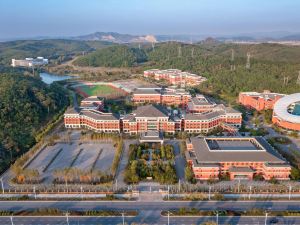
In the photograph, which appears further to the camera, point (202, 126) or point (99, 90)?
point (99, 90)

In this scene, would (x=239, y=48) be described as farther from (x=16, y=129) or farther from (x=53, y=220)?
(x=53, y=220)

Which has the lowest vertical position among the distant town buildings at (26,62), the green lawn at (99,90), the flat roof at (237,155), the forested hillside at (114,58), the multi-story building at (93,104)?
the green lawn at (99,90)

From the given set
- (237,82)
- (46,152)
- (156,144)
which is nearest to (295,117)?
(156,144)

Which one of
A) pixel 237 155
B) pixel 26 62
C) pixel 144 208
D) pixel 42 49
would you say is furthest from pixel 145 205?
pixel 42 49

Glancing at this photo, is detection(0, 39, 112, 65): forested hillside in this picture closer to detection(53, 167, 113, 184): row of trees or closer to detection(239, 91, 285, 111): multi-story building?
detection(239, 91, 285, 111): multi-story building

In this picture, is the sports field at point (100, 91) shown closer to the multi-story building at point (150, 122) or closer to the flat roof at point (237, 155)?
the multi-story building at point (150, 122)

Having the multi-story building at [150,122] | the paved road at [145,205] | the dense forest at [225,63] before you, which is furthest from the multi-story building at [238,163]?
the dense forest at [225,63]

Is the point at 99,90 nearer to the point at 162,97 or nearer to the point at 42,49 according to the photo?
the point at 162,97
